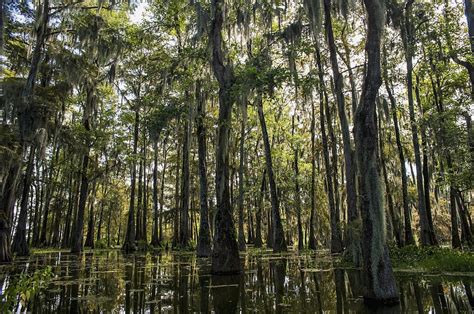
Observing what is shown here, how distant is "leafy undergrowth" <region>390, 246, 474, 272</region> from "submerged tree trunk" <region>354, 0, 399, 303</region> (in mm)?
4627

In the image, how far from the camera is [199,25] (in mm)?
14078

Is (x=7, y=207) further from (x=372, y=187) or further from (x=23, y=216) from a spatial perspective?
(x=372, y=187)

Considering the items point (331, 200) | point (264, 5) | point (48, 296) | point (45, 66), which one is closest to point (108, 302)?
point (48, 296)

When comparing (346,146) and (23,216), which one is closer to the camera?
(346,146)

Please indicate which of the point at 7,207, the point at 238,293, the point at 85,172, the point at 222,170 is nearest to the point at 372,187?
the point at 238,293

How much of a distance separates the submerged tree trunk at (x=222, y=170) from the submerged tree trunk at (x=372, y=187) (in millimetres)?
5040

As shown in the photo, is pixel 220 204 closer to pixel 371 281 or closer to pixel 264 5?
pixel 371 281

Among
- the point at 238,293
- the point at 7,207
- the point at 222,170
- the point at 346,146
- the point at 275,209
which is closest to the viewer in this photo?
the point at 238,293

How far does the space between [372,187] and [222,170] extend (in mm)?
5852

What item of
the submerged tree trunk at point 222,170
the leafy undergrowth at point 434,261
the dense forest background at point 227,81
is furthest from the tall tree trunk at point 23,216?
the leafy undergrowth at point 434,261

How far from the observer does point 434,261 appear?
35.9 feet

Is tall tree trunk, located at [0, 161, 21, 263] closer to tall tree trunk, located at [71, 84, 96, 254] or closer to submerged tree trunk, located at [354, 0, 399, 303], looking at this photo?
tall tree trunk, located at [71, 84, 96, 254]

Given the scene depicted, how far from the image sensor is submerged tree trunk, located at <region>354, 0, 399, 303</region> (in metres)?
6.76

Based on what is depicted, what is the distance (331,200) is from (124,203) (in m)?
36.5
